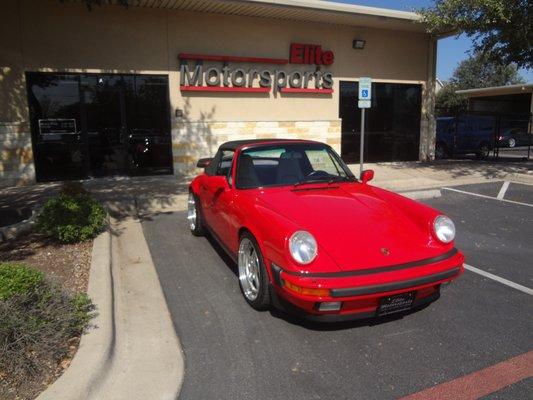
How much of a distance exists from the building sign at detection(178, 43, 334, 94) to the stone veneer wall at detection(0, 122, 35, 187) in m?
3.88

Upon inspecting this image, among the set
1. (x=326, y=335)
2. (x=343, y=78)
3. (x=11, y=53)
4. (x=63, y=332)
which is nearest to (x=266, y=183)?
(x=326, y=335)

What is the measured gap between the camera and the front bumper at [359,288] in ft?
10.6

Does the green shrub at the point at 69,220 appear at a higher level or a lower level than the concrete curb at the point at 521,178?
higher

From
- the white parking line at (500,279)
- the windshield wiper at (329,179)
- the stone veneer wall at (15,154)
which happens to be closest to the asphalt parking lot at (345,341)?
the white parking line at (500,279)

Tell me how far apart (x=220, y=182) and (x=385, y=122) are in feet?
35.1

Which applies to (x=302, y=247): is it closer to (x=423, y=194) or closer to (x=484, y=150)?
(x=423, y=194)

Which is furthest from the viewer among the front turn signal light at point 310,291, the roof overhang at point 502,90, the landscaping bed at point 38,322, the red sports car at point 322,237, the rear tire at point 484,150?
the roof overhang at point 502,90

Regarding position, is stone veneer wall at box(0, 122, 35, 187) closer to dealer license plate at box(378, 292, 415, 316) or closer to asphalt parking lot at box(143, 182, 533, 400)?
asphalt parking lot at box(143, 182, 533, 400)

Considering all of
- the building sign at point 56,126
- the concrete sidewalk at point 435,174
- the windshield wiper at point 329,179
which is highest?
the building sign at point 56,126

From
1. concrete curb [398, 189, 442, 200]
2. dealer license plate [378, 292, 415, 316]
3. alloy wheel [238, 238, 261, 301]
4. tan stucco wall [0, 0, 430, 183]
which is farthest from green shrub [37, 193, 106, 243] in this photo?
concrete curb [398, 189, 442, 200]

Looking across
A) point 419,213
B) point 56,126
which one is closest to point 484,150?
point 56,126

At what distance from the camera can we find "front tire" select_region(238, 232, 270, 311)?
12.4 ft

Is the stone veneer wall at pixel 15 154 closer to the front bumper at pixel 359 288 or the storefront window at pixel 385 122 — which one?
the storefront window at pixel 385 122

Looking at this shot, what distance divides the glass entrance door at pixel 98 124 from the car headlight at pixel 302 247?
358 inches
